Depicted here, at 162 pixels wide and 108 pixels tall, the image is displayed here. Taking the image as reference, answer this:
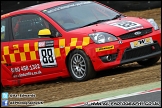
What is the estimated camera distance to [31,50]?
9.47 m

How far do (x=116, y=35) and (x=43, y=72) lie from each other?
165cm

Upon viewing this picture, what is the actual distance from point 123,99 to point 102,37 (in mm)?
Answer: 2141

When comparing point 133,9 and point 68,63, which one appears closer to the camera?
point 68,63

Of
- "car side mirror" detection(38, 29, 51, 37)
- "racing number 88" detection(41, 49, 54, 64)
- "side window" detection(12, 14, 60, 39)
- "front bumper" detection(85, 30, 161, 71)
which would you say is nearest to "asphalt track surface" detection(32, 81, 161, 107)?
"front bumper" detection(85, 30, 161, 71)

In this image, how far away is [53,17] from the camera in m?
9.50

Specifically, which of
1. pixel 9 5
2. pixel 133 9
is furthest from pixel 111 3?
pixel 9 5

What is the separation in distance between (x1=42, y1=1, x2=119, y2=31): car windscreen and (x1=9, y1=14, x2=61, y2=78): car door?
284mm

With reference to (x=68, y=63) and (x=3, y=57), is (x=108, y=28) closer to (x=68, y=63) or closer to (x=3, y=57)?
(x=68, y=63)

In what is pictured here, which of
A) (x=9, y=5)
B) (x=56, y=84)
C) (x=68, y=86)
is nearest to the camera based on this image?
(x=68, y=86)

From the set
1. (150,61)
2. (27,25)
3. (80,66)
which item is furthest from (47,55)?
(150,61)

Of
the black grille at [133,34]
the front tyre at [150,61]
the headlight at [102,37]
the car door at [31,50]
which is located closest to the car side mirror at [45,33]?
the car door at [31,50]

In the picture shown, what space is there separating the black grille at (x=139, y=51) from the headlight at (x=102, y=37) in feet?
1.19

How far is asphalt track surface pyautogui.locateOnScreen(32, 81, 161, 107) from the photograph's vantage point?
6.50m

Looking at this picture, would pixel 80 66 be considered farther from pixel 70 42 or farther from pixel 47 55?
pixel 47 55
